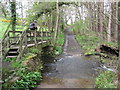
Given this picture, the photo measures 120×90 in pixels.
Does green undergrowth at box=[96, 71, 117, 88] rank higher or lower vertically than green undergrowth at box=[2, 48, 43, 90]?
lower

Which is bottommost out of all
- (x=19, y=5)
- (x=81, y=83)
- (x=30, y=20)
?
(x=81, y=83)

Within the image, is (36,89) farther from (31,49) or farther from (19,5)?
(19,5)

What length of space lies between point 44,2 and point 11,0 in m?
4.11

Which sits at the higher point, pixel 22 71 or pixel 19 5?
pixel 19 5

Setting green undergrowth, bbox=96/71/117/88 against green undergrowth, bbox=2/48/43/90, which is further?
green undergrowth, bbox=96/71/117/88

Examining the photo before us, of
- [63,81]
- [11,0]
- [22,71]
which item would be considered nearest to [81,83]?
[63,81]

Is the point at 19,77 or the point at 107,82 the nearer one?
the point at 19,77

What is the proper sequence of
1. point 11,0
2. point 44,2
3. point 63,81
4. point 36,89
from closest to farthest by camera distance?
1. point 36,89
2. point 63,81
3. point 11,0
4. point 44,2

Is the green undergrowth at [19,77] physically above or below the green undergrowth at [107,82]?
above

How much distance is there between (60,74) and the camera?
7.96 m

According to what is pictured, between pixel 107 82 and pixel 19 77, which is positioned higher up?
pixel 19 77

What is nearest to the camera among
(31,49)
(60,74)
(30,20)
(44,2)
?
(60,74)

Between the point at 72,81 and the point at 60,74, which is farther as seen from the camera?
the point at 60,74

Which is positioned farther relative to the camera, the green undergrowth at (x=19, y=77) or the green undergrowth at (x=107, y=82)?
the green undergrowth at (x=107, y=82)
